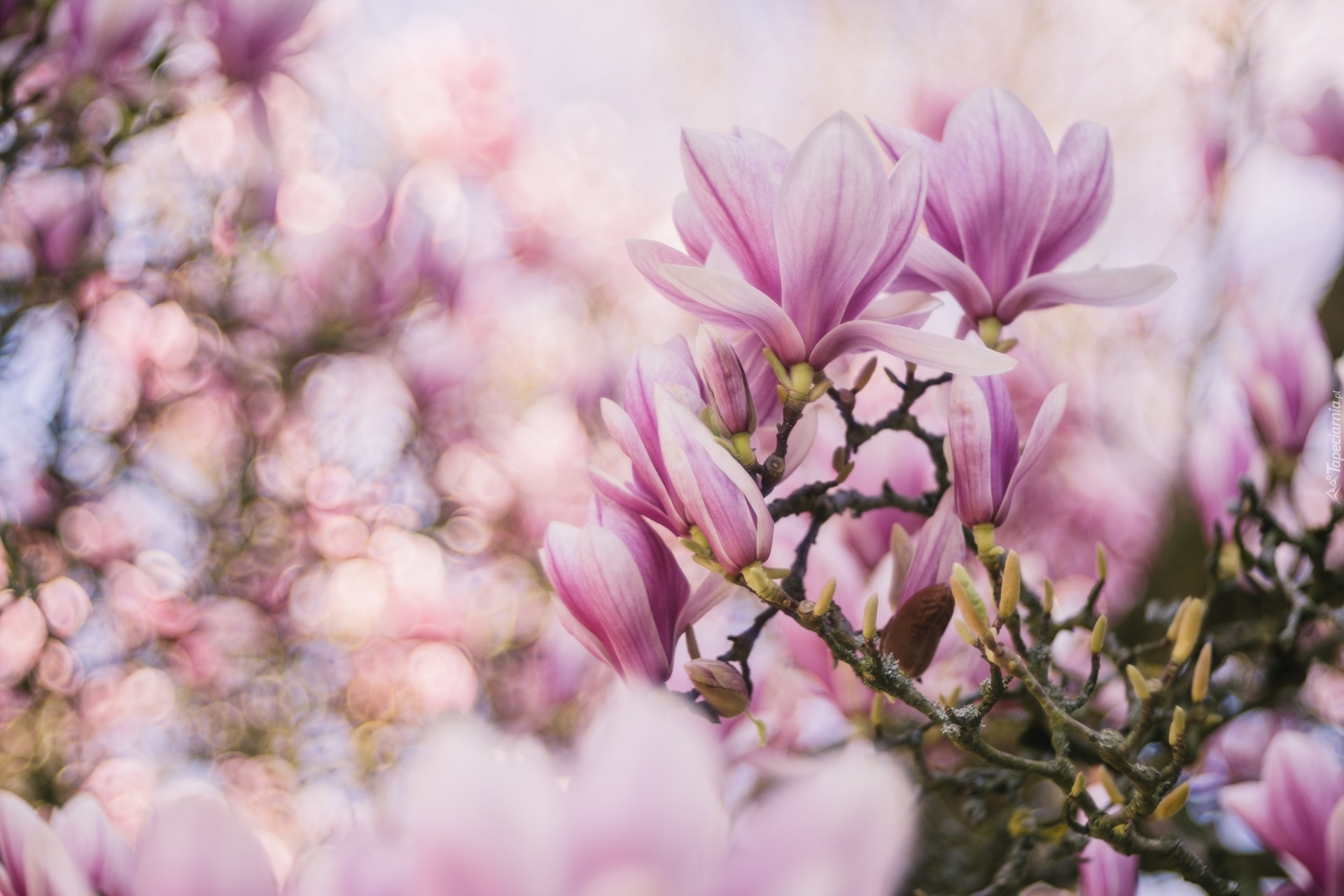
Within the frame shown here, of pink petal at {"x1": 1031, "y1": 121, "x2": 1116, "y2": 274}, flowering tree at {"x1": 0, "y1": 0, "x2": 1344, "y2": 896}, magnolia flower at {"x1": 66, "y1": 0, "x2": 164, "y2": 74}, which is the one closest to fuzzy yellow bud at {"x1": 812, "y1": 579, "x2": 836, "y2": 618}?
flowering tree at {"x1": 0, "y1": 0, "x2": 1344, "y2": 896}

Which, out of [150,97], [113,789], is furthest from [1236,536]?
[113,789]

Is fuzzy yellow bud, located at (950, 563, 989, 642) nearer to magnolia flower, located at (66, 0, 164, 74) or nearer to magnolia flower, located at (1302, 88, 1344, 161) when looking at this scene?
magnolia flower, located at (66, 0, 164, 74)

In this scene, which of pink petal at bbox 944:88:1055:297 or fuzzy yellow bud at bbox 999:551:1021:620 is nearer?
fuzzy yellow bud at bbox 999:551:1021:620

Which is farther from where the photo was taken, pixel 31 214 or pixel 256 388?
pixel 256 388

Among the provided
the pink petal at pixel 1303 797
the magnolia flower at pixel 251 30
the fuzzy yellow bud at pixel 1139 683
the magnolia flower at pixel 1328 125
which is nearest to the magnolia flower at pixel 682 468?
the fuzzy yellow bud at pixel 1139 683

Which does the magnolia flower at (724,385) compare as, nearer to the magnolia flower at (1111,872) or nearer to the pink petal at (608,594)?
the pink petal at (608,594)

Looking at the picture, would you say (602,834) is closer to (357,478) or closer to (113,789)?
(357,478)
